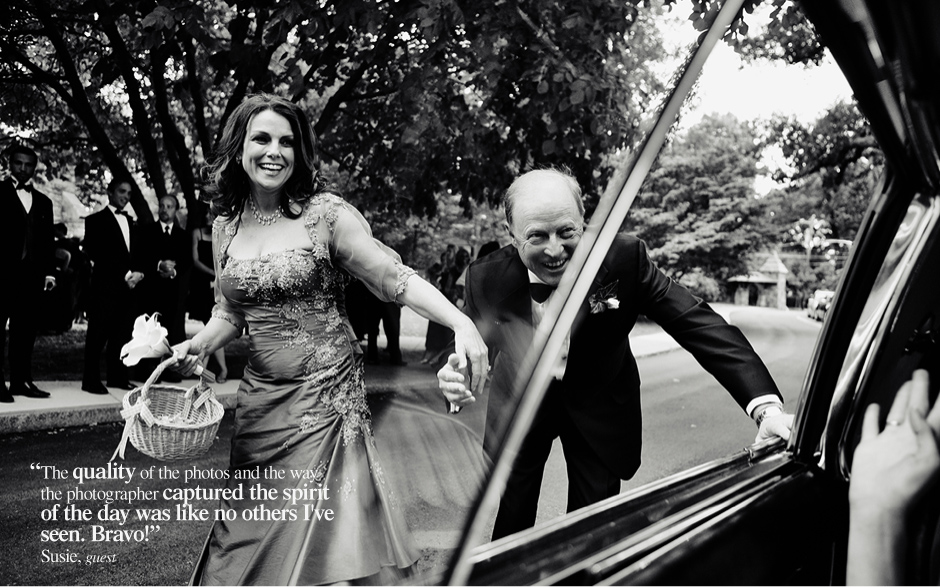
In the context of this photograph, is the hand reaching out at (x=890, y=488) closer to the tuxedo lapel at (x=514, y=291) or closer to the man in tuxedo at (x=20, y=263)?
the tuxedo lapel at (x=514, y=291)

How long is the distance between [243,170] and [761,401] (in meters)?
1.85

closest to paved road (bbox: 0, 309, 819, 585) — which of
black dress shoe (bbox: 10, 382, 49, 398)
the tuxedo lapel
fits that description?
the tuxedo lapel

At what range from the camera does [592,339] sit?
149cm

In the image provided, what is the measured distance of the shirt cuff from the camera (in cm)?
166

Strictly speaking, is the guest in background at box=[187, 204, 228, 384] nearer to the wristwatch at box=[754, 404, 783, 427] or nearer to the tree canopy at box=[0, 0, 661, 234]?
the tree canopy at box=[0, 0, 661, 234]

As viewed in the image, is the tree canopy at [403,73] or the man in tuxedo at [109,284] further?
the man in tuxedo at [109,284]

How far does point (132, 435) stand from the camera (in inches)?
91.7

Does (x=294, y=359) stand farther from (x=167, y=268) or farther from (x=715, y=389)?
(x=167, y=268)

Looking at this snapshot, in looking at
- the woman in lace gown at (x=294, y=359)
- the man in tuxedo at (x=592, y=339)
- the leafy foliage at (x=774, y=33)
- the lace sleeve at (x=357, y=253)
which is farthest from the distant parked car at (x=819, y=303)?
the lace sleeve at (x=357, y=253)

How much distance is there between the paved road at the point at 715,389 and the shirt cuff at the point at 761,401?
2cm

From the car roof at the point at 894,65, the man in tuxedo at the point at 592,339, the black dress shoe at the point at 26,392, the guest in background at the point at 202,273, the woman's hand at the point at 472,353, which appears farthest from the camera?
the guest in background at the point at 202,273

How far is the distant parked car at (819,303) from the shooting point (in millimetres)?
1390

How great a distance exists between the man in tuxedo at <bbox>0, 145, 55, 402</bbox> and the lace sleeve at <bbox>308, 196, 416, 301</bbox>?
5.03 meters

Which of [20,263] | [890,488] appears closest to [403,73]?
[20,263]
